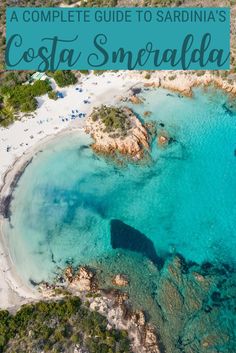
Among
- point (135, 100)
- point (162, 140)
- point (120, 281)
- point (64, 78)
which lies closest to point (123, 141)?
point (162, 140)

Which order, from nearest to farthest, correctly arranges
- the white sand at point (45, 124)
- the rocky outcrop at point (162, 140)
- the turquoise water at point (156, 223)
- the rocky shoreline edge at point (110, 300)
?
the rocky shoreline edge at point (110, 300), the turquoise water at point (156, 223), the white sand at point (45, 124), the rocky outcrop at point (162, 140)

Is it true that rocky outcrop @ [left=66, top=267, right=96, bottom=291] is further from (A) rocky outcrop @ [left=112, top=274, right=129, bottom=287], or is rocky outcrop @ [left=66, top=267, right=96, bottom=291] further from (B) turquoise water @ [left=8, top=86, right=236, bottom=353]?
(A) rocky outcrop @ [left=112, top=274, right=129, bottom=287]

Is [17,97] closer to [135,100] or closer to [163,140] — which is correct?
[135,100]

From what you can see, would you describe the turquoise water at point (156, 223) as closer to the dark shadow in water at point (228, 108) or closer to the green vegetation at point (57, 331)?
the dark shadow in water at point (228, 108)

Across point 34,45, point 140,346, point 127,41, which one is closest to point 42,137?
point 34,45

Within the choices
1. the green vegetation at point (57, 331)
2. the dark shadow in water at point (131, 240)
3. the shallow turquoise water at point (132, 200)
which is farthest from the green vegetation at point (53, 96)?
the green vegetation at point (57, 331)

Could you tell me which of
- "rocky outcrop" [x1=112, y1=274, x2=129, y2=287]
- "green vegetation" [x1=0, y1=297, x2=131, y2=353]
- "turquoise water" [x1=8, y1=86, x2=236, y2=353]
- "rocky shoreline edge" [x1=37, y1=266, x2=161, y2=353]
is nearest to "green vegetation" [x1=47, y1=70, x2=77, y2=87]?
"turquoise water" [x1=8, y1=86, x2=236, y2=353]
